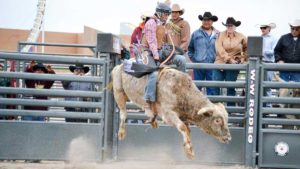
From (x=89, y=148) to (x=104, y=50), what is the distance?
1514mm

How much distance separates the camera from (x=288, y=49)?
10.9m

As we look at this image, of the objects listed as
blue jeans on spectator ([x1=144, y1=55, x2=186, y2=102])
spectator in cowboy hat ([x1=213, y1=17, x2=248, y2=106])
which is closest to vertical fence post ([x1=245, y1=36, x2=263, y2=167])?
spectator in cowboy hat ([x1=213, y1=17, x2=248, y2=106])

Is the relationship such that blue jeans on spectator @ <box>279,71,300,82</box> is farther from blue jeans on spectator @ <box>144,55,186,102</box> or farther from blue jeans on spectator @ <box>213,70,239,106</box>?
blue jeans on spectator @ <box>144,55,186,102</box>

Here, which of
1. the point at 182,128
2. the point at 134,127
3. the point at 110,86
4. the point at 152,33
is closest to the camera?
the point at 182,128

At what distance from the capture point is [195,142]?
33.7 ft

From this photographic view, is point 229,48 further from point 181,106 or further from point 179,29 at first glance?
point 181,106

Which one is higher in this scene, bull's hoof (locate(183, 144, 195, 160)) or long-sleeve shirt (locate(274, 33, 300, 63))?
long-sleeve shirt (locate(274, 33, 300, 63))

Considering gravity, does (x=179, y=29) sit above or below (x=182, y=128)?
above

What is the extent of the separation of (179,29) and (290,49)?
6.04 feet

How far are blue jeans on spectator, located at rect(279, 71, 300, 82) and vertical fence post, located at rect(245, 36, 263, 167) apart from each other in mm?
889

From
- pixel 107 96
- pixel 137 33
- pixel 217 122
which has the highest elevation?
pixel 137 33

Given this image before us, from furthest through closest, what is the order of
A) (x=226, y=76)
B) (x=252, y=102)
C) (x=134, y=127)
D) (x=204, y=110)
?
(x=226, y=76) → (x=134, y=127) → (x=252, y=102) → (x=204, y=110)

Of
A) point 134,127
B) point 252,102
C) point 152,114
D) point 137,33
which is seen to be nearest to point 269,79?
point 252,102

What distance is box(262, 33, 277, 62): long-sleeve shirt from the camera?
1131 centimetres
